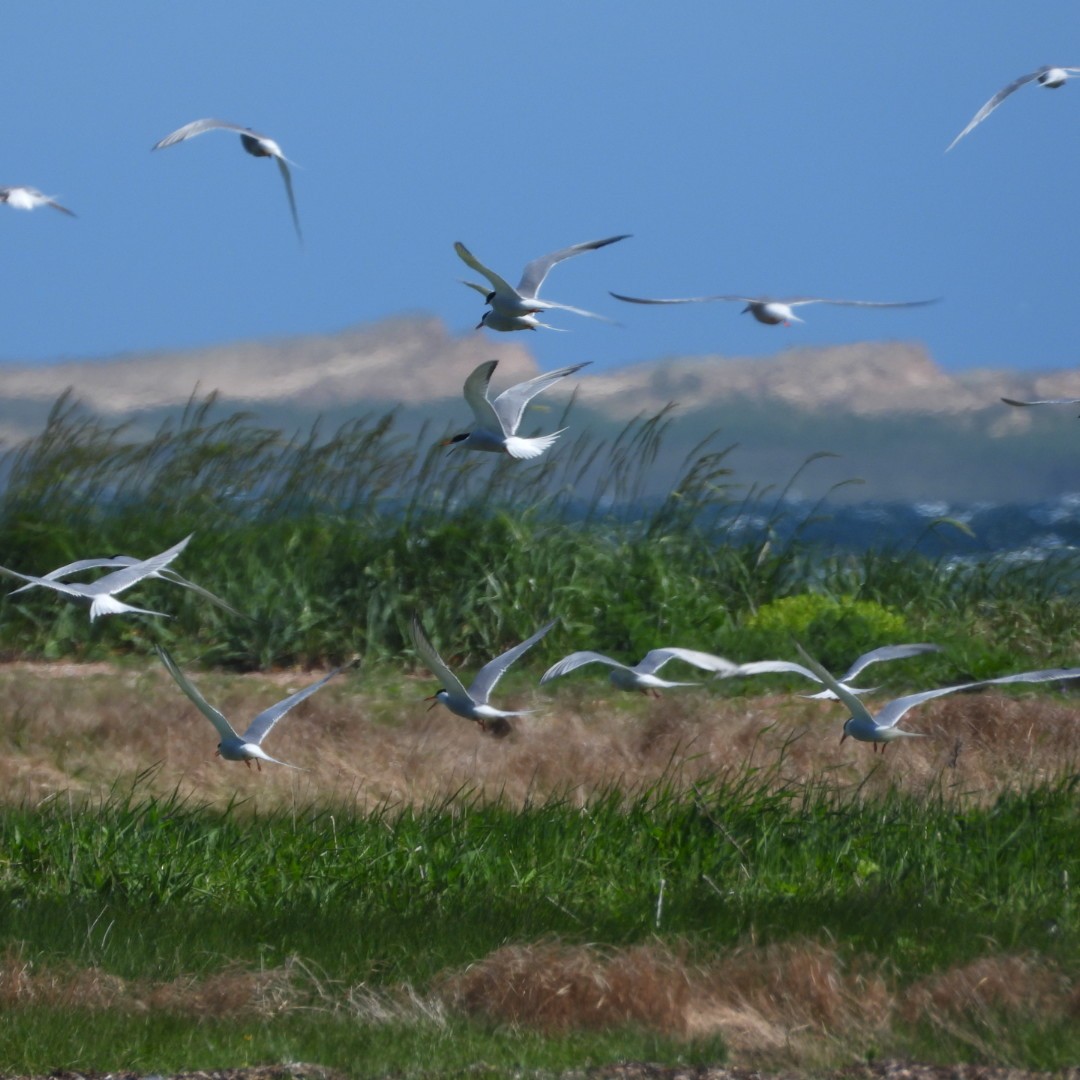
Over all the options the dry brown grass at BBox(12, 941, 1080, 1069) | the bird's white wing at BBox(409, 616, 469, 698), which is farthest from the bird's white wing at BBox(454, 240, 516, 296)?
the dry brown grass at BBox(12, 941, 1080, 1069)

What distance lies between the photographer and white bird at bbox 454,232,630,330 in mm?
4949

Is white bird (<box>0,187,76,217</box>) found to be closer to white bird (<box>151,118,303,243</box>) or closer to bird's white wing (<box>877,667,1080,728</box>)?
white bird (<box>151,118,303,243</box>)

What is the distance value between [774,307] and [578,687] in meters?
4.34

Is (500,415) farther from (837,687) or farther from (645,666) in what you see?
(837,687)

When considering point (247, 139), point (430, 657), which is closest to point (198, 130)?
point (247, 139)

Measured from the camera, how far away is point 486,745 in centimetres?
866

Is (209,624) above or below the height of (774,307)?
below

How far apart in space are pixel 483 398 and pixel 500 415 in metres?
0.61

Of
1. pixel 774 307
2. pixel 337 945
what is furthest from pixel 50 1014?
pixel 774 307

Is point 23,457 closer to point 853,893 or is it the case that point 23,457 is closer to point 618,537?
point 618,537

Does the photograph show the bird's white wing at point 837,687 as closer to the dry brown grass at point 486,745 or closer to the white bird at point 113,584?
the dry brown grass at point 486,745

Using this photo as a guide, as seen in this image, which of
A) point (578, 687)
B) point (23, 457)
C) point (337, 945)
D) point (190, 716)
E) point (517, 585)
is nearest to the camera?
point (337, 945)

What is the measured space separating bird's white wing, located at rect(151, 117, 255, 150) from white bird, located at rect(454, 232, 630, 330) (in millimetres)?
1376

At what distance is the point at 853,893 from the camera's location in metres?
5.98
